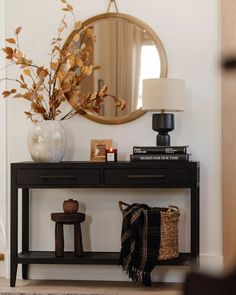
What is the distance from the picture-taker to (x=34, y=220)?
3658 mm

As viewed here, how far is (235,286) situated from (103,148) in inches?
128

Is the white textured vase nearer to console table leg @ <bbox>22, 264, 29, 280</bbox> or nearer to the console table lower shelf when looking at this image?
the console table lower shelf

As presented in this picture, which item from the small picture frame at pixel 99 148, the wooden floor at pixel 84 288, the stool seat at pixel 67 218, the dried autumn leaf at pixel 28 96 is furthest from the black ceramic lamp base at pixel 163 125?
the wooden floor at pixel 84 288

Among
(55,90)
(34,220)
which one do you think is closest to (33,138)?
(55,90)

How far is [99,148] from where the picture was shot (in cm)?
351

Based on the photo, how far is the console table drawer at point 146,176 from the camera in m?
3.16

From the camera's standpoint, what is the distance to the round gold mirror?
138 inches

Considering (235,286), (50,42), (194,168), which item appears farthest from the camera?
(50,42)

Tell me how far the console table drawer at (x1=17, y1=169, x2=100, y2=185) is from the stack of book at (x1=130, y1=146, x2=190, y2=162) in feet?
0.87

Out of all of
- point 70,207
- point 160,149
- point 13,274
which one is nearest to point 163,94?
point 160,149

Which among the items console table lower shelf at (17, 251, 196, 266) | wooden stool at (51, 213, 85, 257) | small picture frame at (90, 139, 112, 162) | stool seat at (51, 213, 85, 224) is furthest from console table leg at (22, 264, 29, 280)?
small picture frame at (90, 139, 112, 162)

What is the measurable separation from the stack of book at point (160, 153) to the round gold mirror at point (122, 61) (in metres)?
0.37

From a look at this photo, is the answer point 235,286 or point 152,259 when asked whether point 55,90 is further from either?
point 235,286

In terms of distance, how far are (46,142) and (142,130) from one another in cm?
65
